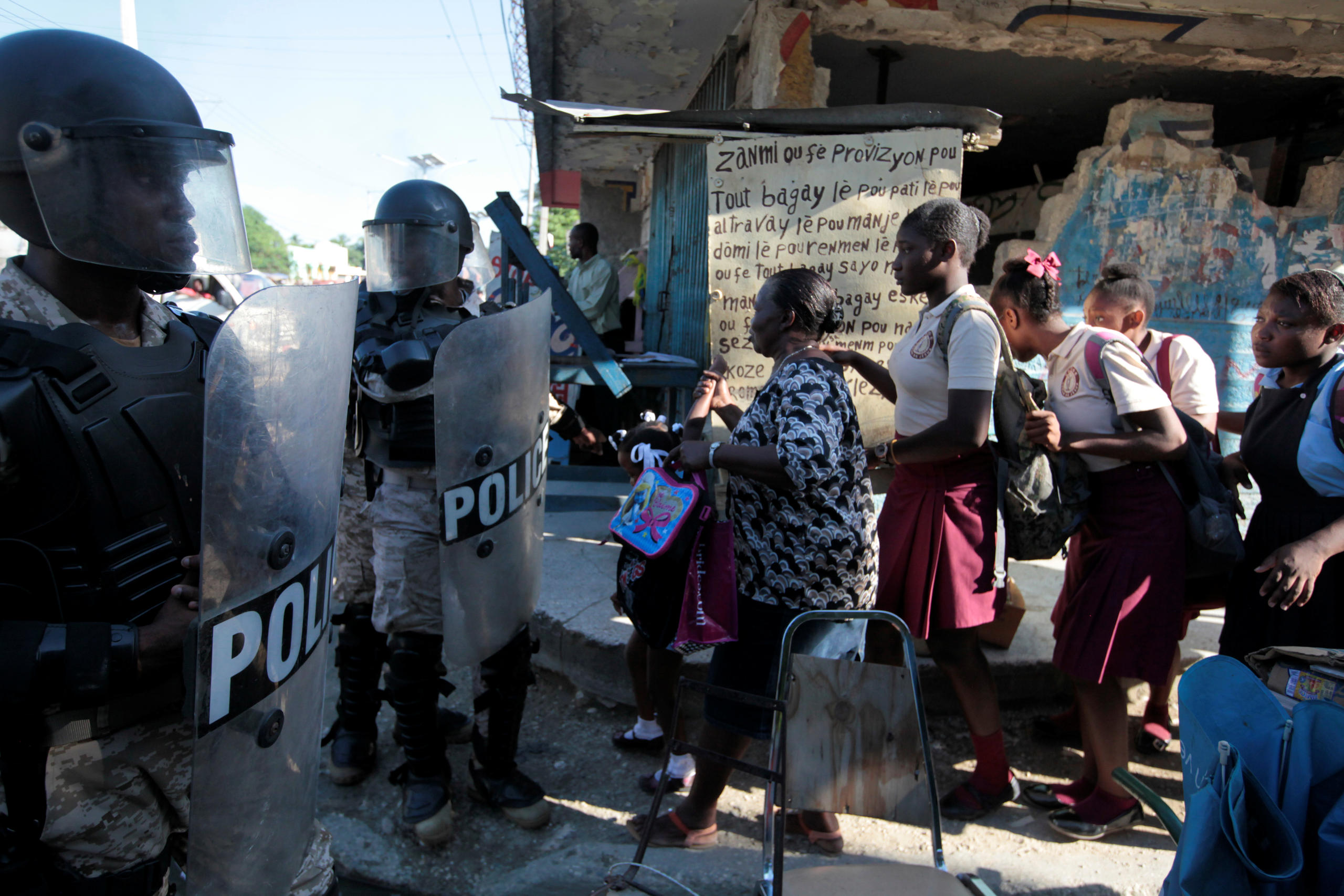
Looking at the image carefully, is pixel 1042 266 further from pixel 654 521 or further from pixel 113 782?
pixel 113 782

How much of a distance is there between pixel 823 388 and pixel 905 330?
4.77 feet

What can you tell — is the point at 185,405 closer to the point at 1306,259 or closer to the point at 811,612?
the point at 811,612

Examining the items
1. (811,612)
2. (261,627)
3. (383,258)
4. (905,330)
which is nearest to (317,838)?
(261,627)

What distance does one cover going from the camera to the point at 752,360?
3.49 metres

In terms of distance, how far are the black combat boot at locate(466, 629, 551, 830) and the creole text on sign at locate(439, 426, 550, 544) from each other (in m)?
0.49

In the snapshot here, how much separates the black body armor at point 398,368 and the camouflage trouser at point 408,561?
98 mm

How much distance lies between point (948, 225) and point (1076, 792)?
1879mm

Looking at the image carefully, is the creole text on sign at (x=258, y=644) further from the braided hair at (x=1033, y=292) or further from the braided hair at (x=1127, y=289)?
the braided hair at (x=1127, y=289)

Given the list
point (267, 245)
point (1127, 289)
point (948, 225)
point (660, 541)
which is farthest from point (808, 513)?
point (267, 245)

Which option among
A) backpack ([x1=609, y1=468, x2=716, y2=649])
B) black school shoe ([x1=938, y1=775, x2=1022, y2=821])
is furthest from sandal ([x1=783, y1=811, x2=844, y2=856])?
backpack ([x1=609, y1=468, x2=716, y2=649])

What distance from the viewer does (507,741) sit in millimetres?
2488

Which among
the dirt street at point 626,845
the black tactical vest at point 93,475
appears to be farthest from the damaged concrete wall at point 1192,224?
the black tactical vest at point 93,475

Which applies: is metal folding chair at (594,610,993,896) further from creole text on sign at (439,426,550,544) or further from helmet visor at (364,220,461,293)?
helmet visor at (364,220,461,293)

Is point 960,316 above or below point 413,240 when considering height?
below
